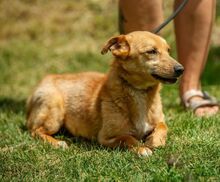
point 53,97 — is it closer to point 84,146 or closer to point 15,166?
point 84,146

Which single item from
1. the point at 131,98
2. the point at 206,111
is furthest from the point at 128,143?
the point at 206,111

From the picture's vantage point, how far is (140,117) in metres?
4.49

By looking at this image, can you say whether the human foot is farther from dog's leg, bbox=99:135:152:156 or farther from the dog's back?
dog's leg, bbox=99:135:152:156

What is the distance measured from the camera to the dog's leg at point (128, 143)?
13.2 ft

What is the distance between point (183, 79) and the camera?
5.77 m

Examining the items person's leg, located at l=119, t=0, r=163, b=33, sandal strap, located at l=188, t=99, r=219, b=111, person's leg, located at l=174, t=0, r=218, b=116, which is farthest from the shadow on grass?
person's leg, located at l=119, t=0, r=163, b=33

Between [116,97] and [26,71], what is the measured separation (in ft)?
13.8

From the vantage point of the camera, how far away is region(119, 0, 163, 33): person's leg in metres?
5.39

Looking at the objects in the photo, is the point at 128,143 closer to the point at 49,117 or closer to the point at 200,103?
the point at 49,117

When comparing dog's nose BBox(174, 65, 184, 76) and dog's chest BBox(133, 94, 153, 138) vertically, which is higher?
dog's nose BBox(174, 65, 184, 76)

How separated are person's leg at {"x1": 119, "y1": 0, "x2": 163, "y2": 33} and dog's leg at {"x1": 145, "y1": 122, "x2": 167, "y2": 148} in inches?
49.0

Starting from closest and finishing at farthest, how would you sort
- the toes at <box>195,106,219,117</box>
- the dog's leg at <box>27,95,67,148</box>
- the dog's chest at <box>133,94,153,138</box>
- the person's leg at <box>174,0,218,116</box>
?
the dog's chest at <box>133,94,153,138</box> < the dog's leg at <box>27,95,67,148</box> < the toes at <box>195,106,219,117</box> < the person's leg at <box>174,0,218,116</box>

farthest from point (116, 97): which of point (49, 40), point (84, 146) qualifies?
point (49, 40)

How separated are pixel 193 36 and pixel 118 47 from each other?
56.1 inches
